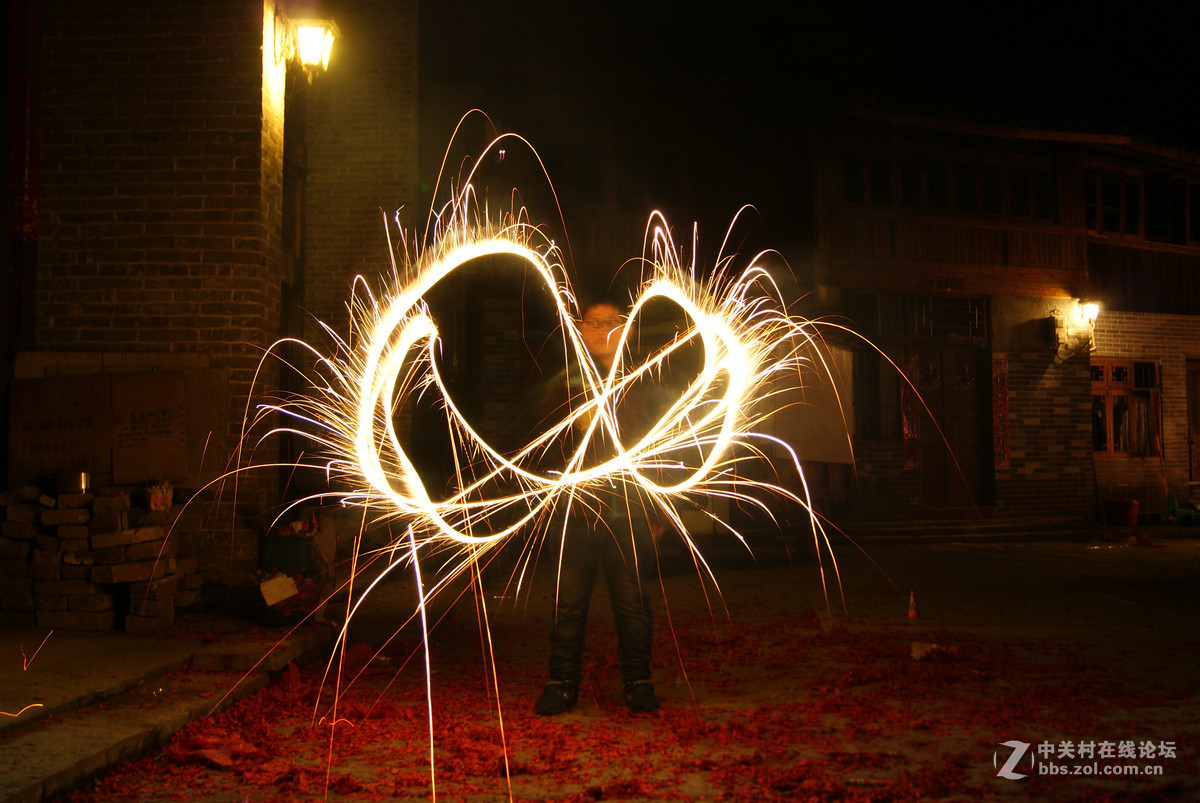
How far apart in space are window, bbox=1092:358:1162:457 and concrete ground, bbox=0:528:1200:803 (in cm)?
492

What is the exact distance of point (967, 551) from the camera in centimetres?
1195

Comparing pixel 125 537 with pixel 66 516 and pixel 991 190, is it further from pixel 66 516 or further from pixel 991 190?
pixel 991 190

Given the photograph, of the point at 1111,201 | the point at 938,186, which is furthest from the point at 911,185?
the point at 1111,201

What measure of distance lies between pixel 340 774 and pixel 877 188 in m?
13.2

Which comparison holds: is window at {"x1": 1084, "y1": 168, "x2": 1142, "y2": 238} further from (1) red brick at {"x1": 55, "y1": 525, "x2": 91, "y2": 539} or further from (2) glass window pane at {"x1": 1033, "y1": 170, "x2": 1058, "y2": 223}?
(1) red brick at {"x1": 55, "y1": 525, "x2": 91, "y2": 539}

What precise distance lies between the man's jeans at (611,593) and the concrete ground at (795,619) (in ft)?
0.95

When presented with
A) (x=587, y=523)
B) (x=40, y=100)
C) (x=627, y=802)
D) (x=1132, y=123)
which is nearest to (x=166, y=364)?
(x=40, y=100)

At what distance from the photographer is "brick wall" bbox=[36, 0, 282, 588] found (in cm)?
643

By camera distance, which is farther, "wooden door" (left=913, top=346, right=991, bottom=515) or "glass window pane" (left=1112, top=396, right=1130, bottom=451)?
"glass window pane" (left=1112, top=396, right=1130, bottom=451)

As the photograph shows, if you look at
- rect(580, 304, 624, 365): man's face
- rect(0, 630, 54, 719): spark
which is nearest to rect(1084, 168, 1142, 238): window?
rect(580, 304, 624, 365): man's face

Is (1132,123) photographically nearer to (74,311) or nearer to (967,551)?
(967,551)

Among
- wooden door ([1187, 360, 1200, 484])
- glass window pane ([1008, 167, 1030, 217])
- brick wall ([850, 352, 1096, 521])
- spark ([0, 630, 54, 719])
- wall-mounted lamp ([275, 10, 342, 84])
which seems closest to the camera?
spark ([0, 630, 54, 719])

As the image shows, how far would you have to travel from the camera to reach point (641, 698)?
4312 mm

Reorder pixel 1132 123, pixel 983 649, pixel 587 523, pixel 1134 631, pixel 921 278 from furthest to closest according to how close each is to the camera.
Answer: pixel 1132 123 → pixel 921 278 → pixel 1134 631 → pixel 983 649 → pixel 587 523
